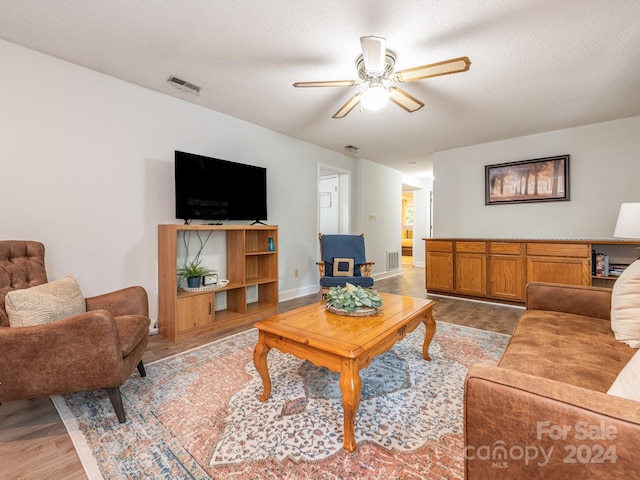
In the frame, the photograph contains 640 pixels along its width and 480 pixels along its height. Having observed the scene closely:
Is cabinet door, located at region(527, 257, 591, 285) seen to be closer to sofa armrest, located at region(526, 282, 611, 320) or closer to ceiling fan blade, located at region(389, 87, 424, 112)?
sofa armrest, located at region(526, 282, 611, 320)

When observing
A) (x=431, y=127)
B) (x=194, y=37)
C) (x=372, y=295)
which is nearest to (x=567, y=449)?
(x=372, y=295)

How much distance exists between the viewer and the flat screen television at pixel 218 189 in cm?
302

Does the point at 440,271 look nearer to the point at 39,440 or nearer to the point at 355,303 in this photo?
the point at 355,303

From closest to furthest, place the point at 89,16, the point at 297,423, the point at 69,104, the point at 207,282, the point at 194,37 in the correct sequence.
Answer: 1. the point at 297,423
2. the point at 89,16
3. the point at 194,37
4. the point at 69,104
5. the point at 207,282

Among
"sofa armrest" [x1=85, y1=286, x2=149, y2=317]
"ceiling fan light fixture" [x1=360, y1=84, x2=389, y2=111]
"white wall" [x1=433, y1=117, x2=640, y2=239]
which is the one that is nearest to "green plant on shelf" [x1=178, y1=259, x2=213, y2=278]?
"sofa armrest" [x1=85, y1=286, x2=149, y2=317]

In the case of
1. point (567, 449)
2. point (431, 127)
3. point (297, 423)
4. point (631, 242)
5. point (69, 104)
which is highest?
point (431, 127)

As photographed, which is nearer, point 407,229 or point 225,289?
point 225,289

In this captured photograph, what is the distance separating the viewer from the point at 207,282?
306 centimetres

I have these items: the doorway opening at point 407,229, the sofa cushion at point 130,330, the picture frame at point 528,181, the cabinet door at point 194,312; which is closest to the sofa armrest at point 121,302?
the sofa cushion at point 130,330

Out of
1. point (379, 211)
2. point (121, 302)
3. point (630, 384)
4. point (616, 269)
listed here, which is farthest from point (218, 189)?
point (616, 269)

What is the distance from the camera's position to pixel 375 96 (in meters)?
2.11

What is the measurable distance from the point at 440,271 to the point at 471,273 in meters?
0.44

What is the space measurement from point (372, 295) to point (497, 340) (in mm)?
1542

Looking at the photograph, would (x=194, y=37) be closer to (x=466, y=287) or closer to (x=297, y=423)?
(x=297, y=423)
